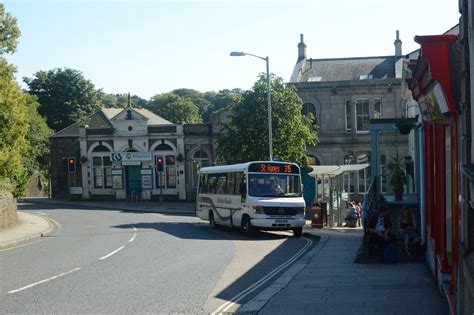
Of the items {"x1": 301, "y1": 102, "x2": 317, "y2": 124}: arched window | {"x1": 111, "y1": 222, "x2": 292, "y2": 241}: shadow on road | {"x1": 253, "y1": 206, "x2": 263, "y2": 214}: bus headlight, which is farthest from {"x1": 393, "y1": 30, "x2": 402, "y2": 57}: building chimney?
{"x1": 253, "y1": 206, "x2": 263, "y2": 214}: bus headlight

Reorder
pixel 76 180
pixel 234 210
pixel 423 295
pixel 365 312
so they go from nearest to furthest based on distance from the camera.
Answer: pixel 365 312 → pixel 423 295 → pixel 234 210 → pixel 76 180

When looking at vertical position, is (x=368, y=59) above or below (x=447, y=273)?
above

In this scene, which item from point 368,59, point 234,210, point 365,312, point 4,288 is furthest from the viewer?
point 368,59

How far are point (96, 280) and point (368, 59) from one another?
139 feet

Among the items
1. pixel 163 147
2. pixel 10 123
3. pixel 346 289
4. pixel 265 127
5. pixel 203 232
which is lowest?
pixel 203 232

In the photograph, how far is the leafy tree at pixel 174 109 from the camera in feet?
339

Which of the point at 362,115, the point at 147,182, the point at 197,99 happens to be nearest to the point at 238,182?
the point at 362,115

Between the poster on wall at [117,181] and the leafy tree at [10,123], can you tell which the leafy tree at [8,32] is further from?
the poster on wall at [117,181]

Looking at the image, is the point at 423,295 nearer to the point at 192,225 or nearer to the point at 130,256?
the point at 130,256

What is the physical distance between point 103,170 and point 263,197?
109 ft

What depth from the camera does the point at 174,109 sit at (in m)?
104

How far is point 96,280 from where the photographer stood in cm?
1362

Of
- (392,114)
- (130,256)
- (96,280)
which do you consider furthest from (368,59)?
(96,280)

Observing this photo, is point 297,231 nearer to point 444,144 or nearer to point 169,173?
point 444,144
